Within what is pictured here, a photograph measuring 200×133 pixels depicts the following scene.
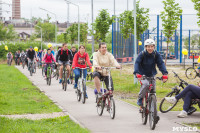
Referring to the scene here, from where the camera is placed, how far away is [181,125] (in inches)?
327

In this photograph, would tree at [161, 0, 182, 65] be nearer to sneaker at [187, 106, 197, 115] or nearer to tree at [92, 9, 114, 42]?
tree at [92, 9, 114, 42]

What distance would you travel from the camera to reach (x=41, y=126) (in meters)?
8.30

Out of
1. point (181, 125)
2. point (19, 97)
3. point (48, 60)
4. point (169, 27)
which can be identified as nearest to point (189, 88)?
point (181, 125)

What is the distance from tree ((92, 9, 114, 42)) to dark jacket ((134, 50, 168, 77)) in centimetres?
2328

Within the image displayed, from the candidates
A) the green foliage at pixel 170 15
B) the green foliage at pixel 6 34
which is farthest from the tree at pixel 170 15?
the green foliage at pixel 6 34

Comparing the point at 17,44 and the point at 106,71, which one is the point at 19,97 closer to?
the point at 106,71

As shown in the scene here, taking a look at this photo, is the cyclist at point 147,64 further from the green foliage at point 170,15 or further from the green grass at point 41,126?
the green foliage at point 170,15

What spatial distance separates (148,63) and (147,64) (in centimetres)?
4

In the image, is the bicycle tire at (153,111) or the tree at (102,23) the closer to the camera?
the bicycle tire at (153,111)

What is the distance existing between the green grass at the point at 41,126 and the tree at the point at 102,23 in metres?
22.6

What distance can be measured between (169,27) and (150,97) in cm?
1584

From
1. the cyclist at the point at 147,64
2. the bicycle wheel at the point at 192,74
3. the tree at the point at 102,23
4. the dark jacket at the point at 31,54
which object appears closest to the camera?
the cyclist at the point at 147,64

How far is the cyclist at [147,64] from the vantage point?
324 inches

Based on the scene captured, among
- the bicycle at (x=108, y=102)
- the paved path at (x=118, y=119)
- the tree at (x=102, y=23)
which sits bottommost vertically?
the paved path at (x=118, y=119)
